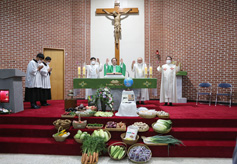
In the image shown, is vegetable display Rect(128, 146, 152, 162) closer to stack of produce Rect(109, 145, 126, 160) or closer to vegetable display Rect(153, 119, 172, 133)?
stack of produce Rect(109, 145, 126, 160)

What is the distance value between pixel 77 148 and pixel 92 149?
51 centimetres

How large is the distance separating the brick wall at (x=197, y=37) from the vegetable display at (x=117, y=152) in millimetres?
5494

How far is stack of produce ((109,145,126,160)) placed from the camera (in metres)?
3.24

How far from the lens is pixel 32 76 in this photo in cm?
545

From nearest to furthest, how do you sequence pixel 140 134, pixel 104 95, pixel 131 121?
pixel 140 134 → pixel 131 121 → pixel 104 95

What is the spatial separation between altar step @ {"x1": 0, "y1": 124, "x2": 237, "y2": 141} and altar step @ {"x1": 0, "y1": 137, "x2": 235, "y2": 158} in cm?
15

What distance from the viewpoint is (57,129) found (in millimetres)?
3939

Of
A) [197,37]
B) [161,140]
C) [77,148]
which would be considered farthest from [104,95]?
[197,37]

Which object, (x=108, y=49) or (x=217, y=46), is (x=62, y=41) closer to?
(x=108, y=49)

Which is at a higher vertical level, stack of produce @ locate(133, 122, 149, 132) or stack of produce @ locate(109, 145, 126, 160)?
stack of produce @ locate(133, 122, 149, 132)

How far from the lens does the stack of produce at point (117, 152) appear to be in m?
3.24

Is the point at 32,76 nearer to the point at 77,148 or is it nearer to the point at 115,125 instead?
the point at 77,148

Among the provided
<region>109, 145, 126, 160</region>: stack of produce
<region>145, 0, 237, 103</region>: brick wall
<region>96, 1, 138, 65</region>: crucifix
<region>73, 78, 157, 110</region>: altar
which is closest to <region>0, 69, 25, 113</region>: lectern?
<region>73, 78, 157, 110</region>: altar

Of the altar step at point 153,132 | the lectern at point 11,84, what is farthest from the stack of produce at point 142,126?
the lectern at point 11,84
